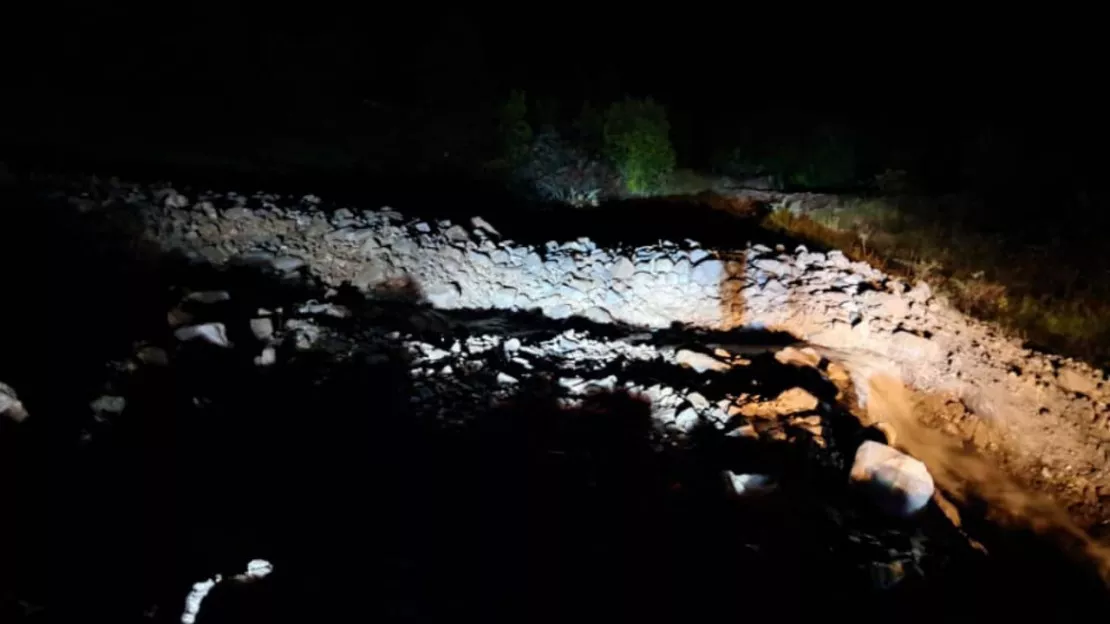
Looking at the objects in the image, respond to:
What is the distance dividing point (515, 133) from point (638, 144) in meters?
2.06

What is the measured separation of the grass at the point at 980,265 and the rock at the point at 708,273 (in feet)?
8.00

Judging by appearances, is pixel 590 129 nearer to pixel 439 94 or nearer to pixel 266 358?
pixel 439 94

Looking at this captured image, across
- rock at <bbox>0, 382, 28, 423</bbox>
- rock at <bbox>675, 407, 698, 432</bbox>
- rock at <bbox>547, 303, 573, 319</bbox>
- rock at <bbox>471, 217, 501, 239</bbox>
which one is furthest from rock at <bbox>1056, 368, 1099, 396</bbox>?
rock at <bbox>0, 382, 28, 423</bbox>

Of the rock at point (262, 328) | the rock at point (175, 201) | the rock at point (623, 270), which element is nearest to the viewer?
the rock at point (262, 328)

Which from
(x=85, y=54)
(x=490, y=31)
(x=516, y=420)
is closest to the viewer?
(x=516, y=420)

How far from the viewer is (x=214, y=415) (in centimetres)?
426

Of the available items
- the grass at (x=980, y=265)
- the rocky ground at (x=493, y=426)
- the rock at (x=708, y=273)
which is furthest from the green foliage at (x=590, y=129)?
the rock at (x=708, y=273)

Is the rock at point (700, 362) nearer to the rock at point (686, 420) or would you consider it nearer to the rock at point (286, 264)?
the rock at point (686, 420)

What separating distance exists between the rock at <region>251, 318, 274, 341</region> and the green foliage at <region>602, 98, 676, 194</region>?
706cm

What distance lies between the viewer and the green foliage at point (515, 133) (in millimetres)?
11617

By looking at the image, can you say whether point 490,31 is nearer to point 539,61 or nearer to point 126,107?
point 539,61

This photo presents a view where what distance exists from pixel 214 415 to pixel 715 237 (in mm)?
6191

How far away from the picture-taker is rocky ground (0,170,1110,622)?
324 centimetres

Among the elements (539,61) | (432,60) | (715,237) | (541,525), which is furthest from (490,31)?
(541,525)
